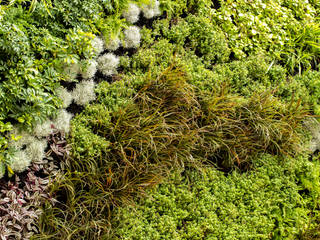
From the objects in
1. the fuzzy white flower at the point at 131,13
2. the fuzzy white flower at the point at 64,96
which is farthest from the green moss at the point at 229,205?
the fuzzy white flower at the point at 131,13

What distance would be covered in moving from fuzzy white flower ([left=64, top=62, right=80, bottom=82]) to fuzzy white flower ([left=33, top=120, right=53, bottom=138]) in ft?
1.59

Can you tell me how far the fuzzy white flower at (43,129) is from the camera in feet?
10.5

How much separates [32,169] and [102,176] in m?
0.64

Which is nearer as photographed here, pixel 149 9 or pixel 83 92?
pixel 83 92

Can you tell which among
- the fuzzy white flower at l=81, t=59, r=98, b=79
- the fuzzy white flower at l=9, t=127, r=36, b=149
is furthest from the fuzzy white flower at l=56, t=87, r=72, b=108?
the fuzzy white flower at l=9, t=127, r=36, b=149

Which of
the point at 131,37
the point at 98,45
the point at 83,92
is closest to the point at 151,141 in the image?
the point at 83,92

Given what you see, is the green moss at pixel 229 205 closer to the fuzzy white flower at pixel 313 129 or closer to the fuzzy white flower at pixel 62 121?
the fuzzy white flower at pixel 313 129

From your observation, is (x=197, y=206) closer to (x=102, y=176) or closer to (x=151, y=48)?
(x=102, y=176)

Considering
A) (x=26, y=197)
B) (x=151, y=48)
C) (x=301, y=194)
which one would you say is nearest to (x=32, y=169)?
(x=26, y=197)

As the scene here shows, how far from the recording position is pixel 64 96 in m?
3.48

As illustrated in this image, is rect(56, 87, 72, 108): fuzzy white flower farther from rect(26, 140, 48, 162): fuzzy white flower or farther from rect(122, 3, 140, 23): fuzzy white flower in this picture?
rect(122, 3, 140, 23): fuzzy white flower

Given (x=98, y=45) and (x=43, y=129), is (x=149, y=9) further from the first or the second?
(x=43, y=129)

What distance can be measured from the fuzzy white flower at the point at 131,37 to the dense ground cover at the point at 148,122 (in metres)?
0.01

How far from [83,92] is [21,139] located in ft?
2.76
